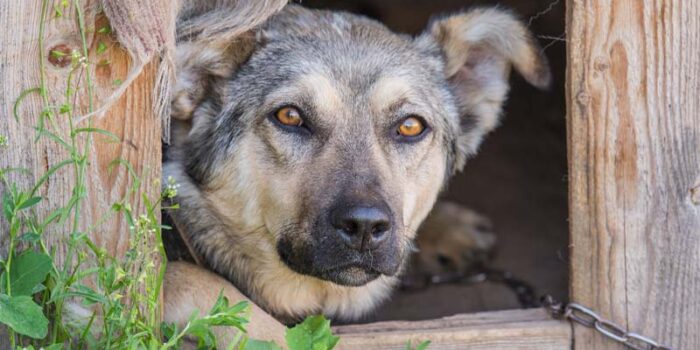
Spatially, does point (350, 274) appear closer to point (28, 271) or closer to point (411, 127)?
point (411, 127)

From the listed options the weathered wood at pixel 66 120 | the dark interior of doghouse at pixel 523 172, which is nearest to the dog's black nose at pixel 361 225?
the weathered wood at pixel 66 120

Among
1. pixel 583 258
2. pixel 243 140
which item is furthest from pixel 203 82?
pixel 583 258

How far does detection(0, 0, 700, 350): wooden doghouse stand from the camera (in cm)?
347

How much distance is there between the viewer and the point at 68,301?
290cm

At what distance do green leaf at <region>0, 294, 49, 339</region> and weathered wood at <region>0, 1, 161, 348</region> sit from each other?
323mm

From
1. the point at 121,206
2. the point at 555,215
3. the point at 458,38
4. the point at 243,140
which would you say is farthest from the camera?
the point at 555,215

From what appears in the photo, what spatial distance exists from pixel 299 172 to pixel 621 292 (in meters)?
1.25

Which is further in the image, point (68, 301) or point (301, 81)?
point (301, 81)

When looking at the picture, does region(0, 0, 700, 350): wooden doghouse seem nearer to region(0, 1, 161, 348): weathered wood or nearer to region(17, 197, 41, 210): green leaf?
region(0, 1, 161, 348): weathered wood

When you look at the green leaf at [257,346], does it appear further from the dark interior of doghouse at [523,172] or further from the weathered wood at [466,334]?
the dark interior of doghouse at [523,172]

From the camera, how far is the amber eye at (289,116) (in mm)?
3672

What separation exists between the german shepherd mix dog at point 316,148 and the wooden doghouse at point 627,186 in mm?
422

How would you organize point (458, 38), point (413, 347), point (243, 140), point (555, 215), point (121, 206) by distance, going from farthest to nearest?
point (555, 215) < point (458, 38) < point (243, 140) < point (413, 347) < point (121, 206)

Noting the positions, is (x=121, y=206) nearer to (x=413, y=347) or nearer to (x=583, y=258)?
(x=413, y=347)
